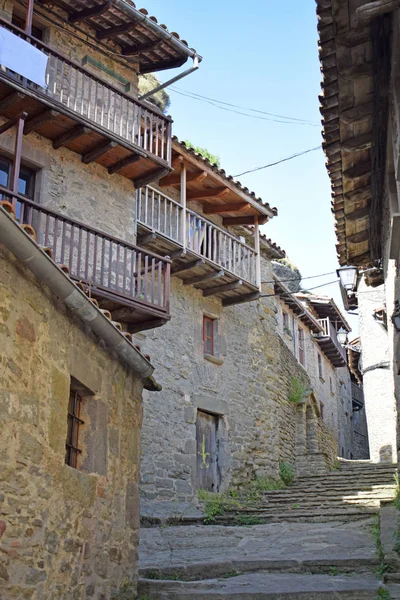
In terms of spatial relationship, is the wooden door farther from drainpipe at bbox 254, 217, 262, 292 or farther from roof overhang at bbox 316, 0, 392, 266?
roof overhang at bbox 316, 0, 392, 266

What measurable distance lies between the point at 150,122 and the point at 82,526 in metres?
8.40

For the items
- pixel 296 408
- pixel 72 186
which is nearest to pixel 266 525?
pixel 72 186

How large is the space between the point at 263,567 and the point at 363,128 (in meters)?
4.94

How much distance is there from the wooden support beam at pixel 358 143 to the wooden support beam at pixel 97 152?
6.08 meters

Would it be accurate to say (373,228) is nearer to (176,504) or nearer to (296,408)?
(176,504)

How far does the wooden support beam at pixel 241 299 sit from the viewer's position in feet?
54.4

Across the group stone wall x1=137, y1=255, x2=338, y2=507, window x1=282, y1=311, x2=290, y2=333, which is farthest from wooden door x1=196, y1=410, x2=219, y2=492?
window x1=282, y1=311, x2=290, y2=333

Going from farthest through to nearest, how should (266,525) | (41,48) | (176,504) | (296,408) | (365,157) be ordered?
(296,408) < (176,504) < (266,525) < (41,48) < (365,157)

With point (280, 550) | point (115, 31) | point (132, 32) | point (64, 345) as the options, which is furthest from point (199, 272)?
point (64, 345)

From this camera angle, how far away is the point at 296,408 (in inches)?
796

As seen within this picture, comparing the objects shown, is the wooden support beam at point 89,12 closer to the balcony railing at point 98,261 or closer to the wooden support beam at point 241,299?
the balcony railing at point 98,261

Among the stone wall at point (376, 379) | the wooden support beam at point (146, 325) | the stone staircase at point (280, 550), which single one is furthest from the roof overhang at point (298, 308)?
the wooden support beam at point (146, 325)

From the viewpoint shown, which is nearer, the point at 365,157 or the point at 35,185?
the point at 365,157

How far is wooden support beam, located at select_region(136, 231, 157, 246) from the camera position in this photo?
13945mm
